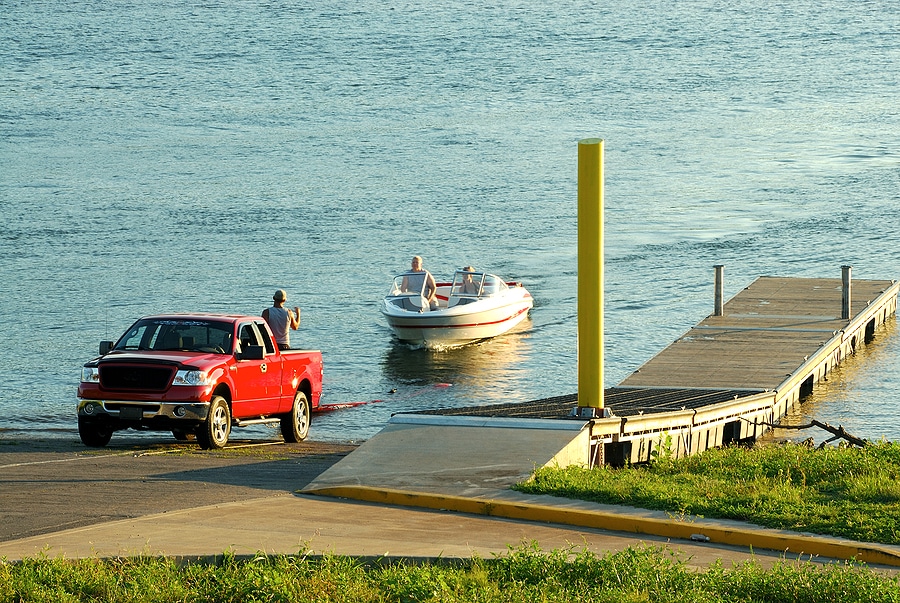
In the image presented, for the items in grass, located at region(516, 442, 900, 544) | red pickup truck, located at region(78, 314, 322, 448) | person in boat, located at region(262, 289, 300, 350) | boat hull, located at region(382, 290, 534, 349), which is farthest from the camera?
boat hull, located at region(382, 290, 534, 349)

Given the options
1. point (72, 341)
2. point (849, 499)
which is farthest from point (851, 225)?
point (849, 499)

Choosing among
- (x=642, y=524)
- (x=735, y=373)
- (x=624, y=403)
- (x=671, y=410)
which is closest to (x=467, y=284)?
(x=735, y=373)

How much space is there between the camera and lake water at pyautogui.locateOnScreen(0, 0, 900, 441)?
31094 mm

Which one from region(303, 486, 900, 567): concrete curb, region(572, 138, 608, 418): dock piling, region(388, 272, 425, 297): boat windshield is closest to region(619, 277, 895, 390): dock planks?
region(572, 138, 608, 418): dock piling

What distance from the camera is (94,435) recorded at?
16.5m

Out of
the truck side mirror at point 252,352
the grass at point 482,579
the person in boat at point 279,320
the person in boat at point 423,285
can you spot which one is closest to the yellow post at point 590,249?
the grass at point 482,579

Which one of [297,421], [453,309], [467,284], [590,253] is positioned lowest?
[297,421]

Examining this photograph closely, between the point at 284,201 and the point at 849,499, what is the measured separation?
40.7 metres

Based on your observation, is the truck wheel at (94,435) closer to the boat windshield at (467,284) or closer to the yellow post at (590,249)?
the yellow post at (590,249)

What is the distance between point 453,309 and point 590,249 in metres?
17.2

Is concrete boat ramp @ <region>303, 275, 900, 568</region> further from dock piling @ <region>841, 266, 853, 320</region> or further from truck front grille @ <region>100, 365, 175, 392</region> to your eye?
truck front grille @ <region>100, 365, 175, 392</region>

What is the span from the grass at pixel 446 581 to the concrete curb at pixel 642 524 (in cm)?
65

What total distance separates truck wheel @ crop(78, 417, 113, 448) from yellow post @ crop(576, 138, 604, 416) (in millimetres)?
6064

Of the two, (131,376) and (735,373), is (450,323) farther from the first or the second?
(131,376)
